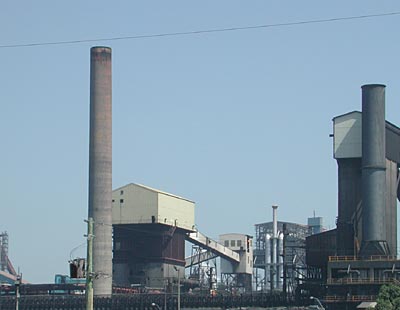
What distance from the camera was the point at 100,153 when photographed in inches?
5768

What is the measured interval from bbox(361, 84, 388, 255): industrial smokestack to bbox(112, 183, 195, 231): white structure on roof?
55827 mm

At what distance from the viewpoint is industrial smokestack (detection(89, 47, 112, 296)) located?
146 m

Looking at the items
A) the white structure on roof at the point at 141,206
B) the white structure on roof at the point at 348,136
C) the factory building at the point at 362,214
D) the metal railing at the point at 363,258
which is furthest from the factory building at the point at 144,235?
the metal railing at the point at 363,258

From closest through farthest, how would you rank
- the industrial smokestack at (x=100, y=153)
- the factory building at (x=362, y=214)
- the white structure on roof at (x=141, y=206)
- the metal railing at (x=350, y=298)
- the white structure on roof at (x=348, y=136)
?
the metal railing at (x=350, y=298) < the factory building at (x=362, y=214) < the white structure on roof at (x=348, y=136) < the industrial smokestack at (x=100, y=153) < the white structure on roof at (x=141, y=206)

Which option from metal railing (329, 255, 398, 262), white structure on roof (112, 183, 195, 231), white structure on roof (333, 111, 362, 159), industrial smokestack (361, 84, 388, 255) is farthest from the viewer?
white structure on roof (112, 183, 195, 231)

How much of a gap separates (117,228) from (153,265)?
9260mm

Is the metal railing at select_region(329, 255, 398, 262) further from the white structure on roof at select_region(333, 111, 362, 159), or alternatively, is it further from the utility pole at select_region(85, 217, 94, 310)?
the utility pole at select_region(85, 217, 94, 310)

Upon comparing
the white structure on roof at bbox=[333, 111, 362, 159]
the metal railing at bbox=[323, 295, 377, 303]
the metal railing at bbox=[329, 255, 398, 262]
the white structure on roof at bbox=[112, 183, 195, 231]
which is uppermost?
the white structure on roof at bbox=[333, 111, 362, 159]

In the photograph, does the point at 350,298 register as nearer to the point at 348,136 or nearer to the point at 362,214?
the point at 362,214

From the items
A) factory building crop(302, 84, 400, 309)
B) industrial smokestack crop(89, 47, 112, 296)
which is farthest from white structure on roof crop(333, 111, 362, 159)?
industrial smokestack crop(89, 47, 112, 296)

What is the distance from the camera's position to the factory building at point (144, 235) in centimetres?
16662

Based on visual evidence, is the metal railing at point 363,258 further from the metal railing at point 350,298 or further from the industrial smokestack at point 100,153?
the industrial smokestack at point 100,153

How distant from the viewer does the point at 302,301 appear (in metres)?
127

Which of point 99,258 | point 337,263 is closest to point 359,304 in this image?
point 337,263
